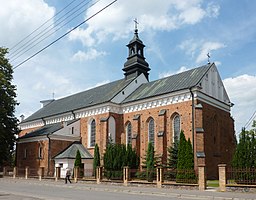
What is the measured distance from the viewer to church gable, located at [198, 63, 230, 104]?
3036 centimetres

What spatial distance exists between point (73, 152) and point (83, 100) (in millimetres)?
9022

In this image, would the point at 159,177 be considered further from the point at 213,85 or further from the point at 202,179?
the point at 213,85

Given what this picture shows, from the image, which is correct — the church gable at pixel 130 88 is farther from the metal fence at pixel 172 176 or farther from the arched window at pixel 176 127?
the metal fence at pixel 172 176

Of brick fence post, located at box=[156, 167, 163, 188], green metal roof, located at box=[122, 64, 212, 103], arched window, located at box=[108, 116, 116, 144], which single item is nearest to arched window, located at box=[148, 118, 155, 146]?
green metal roof, located at box=[122, 64, 212, 103]

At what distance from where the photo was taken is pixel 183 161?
23.6m

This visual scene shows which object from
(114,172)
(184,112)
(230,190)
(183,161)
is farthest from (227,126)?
(230,190)

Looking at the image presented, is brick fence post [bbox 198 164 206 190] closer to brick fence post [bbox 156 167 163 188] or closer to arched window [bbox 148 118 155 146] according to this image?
brick fence post [bbox 156 167 163 188]

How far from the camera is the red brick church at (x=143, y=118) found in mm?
29234

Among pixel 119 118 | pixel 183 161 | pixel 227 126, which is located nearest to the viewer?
pixel 183 161

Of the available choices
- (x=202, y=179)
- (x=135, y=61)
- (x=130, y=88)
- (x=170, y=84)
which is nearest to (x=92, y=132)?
(x=130, y=88)

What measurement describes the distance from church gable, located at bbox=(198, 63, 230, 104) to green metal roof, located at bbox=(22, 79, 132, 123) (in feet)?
32.5

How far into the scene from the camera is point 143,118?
33062 mm

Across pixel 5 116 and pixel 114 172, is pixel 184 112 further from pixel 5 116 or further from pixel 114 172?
pixel 5 116

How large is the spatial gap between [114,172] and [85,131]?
11.3m
